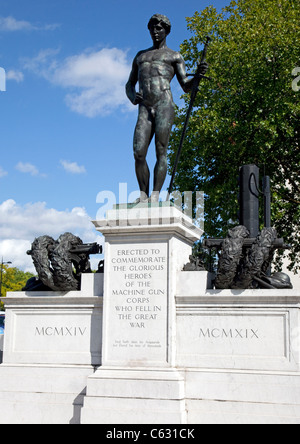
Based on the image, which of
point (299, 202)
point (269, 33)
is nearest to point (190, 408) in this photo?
point (299, 202)

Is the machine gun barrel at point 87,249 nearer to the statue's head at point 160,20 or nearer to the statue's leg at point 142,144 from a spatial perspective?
the statue's leg at point 142,144

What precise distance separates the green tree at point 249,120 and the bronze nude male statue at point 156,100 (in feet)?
38.4

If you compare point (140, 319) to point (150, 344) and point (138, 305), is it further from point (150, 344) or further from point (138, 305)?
point (150, 344)

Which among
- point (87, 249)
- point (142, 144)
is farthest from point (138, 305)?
point (142, 144)

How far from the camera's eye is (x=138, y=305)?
8016 mm

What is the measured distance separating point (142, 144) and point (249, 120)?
13061mm

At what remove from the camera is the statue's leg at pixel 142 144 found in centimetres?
891

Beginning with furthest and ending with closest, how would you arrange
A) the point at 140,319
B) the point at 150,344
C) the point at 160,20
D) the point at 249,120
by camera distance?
the point at 249,120, the point at 160,20, the point at 140,319, the point at 150,344

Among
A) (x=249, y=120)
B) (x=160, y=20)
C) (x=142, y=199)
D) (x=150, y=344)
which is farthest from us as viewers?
(x=249, y=120)

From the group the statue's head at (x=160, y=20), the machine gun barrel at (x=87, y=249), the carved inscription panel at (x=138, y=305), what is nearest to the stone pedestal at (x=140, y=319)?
the carved inscription panel at (x=138, y=305)

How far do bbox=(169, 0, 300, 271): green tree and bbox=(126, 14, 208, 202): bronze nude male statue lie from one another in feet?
38.4

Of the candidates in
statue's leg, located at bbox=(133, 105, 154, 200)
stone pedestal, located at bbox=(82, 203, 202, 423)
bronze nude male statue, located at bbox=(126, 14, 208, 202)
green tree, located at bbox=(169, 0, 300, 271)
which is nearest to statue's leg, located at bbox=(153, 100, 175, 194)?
bronze nude male statue, located at bbox=(126, 14, 208, 202)

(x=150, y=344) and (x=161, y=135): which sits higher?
(x=161, y=135)

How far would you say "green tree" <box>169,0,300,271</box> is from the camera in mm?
20734
